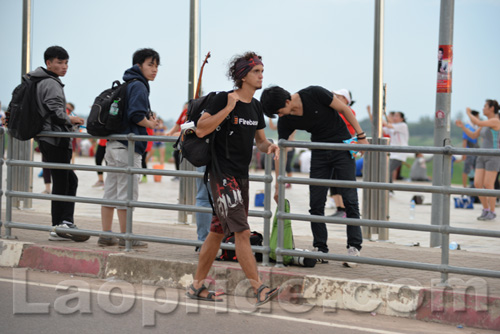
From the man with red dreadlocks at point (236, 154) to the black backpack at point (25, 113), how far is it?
2833 mm

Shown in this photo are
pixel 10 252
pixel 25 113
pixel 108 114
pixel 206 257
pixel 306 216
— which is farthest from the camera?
pixel 25 113

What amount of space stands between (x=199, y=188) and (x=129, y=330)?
2.44m

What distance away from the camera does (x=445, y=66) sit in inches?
345

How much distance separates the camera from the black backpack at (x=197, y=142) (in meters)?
6.00

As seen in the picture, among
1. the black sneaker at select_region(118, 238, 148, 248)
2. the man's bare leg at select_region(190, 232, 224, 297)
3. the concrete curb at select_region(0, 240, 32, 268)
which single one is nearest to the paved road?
the man's bare leg at select_region(190, 232, 224, 297)

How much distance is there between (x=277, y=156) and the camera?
20.7 feet

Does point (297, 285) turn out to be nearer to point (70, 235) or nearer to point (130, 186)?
point (130, 186)

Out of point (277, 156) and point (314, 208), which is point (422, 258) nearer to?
point (314, 208)

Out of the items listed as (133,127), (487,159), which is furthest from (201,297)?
(487,159)

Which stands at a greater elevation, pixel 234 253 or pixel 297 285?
pixel 234 253

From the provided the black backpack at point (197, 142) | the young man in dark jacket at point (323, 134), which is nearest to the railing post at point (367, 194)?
the young man in dark jacket at point (323, 134)

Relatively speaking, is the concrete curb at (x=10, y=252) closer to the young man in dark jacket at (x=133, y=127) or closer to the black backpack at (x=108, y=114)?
the young man in dark jacket at (x=133, y=127)

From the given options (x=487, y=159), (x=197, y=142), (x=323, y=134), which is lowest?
(x=487, y=159)

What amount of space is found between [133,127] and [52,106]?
1043mm
